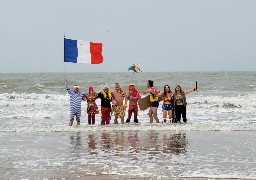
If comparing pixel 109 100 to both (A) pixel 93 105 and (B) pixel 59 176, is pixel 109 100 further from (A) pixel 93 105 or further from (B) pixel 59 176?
(B) pixel 59 176

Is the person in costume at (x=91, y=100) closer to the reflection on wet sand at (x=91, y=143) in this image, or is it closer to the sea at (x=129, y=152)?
the sea at (x=129, y=152)

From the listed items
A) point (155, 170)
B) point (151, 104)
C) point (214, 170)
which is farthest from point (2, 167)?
point (151, 104)

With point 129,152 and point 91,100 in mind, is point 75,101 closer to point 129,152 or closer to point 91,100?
point 91,100

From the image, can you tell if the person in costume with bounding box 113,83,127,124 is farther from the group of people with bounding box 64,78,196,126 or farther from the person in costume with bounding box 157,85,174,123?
the person in costume with bounding box 157,85,174,123

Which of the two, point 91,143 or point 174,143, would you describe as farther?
point 91,143

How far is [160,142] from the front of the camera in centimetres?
1130

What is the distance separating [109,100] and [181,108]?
289 centimetres
